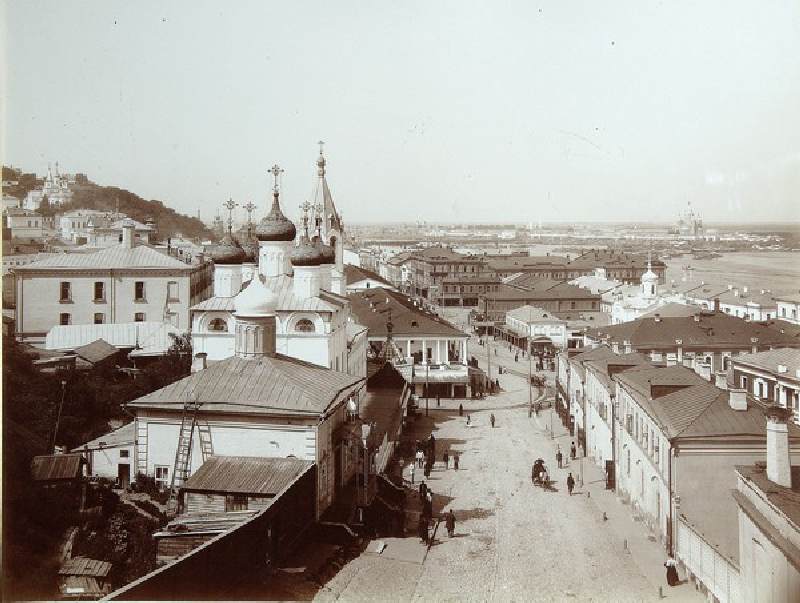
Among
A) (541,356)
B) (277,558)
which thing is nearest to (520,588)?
(277,558)

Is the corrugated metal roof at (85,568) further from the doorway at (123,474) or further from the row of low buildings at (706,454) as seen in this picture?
the row of low buildings at (706,454)

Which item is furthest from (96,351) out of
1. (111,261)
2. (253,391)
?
(253,391)

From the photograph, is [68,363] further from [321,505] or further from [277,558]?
[277,558]

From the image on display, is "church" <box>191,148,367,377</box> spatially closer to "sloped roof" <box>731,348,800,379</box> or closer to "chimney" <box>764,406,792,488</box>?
"sloped roof" <box>731,348,800,379</box>

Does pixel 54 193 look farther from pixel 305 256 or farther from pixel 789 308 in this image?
pixel 789 308

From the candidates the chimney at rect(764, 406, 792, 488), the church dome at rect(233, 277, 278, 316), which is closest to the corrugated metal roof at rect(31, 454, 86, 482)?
the church dome at rect(233, 277, 278, 316)

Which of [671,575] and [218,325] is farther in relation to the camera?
[218,325]
